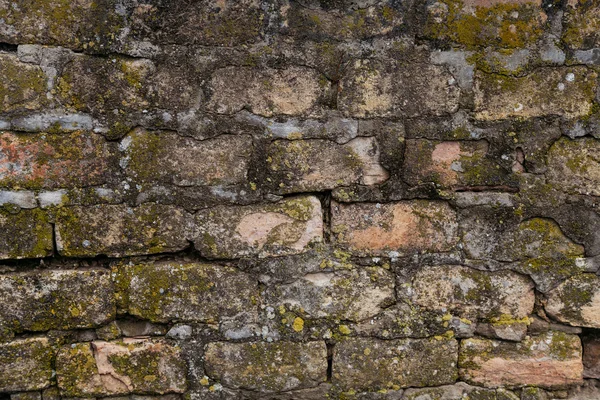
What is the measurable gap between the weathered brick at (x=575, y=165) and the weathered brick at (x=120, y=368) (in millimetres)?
1717

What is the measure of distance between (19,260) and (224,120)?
99cm

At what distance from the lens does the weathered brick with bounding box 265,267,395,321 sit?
89.3 inches

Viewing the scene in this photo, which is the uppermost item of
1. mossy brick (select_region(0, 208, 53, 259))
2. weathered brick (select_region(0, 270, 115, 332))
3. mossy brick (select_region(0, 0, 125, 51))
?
mossy brick (select_region(0, 0, 125, 51))

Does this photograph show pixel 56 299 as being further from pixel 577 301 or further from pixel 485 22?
pixel 577 301

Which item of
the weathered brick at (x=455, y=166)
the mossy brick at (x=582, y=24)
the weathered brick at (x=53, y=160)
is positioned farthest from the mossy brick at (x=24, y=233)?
the mossy brick at (x=582, y=24)

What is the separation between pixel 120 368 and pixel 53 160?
0.86 meters

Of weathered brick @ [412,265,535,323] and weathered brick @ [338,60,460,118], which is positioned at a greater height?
weathered brick @ [338,60,460,118]

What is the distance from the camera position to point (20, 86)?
2.05m

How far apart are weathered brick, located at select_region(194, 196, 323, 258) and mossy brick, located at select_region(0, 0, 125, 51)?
0.77 m

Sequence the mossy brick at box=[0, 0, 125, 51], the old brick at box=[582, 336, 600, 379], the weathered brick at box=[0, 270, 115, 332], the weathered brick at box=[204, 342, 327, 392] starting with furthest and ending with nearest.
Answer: the old brick at box=[582, 336, 600, 379] < the weathered brick at box=[204, 342, 327, 392] < the weathered brick at box=[0, 270, 115, 332] < the mossy brick at box=[0, 0, 125, 51]

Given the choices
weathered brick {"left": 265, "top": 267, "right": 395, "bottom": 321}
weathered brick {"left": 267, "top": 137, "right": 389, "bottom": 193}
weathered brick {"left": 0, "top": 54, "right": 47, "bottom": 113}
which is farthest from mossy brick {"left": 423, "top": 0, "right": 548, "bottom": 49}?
weathered brick {"left": 0, "top": 54, "right": 47, "bottom": 113}

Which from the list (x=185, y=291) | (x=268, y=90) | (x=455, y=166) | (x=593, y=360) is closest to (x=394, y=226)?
(x=455, y=166)

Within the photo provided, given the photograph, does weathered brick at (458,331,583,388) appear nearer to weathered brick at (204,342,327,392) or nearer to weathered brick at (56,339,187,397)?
weathered brick at (204,342,327,392)

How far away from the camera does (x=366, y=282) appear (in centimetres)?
229
